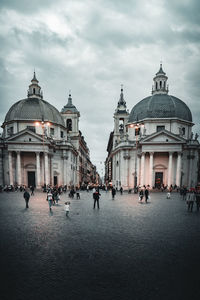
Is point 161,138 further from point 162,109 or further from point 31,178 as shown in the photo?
point 31,178

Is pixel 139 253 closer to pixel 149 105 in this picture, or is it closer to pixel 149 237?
pixel 149 237

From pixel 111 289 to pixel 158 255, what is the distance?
2488 mm

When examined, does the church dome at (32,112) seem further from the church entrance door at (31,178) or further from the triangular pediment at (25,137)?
the church entrance door at (31,178)

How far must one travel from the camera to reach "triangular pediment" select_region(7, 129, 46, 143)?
35.1 meters

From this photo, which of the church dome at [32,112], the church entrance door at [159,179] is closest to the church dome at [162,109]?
the church entrance door at [159,179]

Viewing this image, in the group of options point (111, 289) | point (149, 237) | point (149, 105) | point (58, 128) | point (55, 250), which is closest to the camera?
point (111, 289)

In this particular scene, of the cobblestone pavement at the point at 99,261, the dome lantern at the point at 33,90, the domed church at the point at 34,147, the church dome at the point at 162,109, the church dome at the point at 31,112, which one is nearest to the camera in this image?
the cobblestone pavement at the point at 99,261

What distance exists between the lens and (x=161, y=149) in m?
35.2

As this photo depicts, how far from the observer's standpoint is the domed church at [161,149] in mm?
34956

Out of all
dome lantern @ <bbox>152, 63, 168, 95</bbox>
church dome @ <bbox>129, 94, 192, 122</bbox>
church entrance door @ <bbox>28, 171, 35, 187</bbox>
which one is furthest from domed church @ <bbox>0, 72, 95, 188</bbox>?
dome lantern @ <bbox>152, 63, 168, 95</bbox>

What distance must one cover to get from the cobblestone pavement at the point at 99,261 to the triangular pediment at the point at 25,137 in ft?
95.5

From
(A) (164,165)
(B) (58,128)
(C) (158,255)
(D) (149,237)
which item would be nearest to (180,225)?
(D) (149,237)

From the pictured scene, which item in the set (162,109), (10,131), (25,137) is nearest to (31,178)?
(25,137)

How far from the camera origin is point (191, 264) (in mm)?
5012
